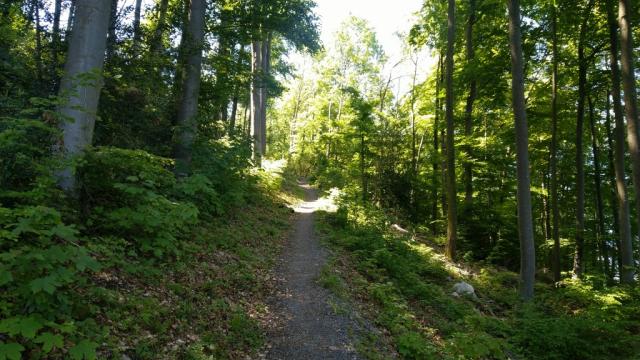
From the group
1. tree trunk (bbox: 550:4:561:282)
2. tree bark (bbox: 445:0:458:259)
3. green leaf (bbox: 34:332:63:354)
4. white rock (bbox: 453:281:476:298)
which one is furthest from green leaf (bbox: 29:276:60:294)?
tree trunk (bbox: 550:4:561:282)

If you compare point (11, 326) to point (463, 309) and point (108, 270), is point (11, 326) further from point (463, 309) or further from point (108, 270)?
point (463, 309)

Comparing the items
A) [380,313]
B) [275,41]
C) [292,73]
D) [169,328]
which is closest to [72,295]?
[169,328]

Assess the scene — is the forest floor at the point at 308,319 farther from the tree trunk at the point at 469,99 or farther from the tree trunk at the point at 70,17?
the tree trunk at the point at 469,99

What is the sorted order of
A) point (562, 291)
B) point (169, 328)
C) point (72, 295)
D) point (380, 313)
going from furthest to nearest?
1. point (562, 291)
2. point (380, 313)
3. point (169, 328)
4. point (72, 295)

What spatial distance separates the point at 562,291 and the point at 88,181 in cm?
1241

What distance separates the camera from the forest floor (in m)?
5.39

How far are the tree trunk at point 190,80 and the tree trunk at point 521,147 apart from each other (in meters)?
7.91

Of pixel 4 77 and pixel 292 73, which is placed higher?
pixel 292 73

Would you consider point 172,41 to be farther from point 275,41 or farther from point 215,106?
point 275,41

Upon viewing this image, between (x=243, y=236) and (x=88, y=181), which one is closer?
(x=88, y=181)

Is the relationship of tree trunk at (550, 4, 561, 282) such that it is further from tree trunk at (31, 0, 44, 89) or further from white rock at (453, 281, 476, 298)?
tree trunk at (31, 0, 44, 89)

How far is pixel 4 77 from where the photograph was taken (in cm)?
629

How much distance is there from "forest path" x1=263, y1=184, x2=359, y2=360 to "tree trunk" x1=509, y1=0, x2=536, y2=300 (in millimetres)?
5280

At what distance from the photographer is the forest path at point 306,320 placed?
538 cm
